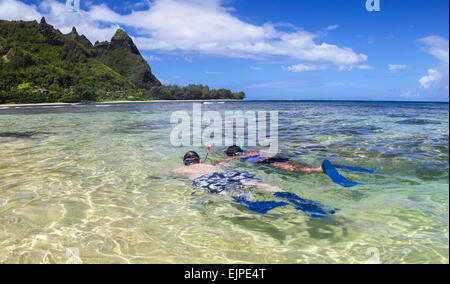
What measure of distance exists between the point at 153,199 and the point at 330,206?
3047 millimetres

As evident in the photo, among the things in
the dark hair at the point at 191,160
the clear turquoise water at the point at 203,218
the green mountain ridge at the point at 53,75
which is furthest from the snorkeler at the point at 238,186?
the green mountain ridge at the point at 53,75

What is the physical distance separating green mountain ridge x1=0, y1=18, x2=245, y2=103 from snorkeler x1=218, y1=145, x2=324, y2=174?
92.0 m

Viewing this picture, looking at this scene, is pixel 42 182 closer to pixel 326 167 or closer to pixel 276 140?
pixel 326 167

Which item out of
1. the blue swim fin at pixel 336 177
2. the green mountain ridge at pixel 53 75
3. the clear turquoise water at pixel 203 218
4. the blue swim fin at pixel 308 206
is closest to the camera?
the clear turquoise water at pixel 203 218

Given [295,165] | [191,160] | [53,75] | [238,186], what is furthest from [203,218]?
[53,75]

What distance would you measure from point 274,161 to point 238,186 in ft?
7.52

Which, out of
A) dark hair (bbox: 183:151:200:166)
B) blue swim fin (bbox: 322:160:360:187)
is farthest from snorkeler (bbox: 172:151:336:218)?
blue swim fin (bbox: 322:160:360:187)

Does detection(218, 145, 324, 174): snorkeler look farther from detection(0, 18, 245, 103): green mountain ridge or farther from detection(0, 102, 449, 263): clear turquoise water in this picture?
detection(0, 18, 245, 103): green mountain ridge

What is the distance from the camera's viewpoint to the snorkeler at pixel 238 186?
4.22 meters

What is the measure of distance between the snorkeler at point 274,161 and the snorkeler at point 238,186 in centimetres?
126

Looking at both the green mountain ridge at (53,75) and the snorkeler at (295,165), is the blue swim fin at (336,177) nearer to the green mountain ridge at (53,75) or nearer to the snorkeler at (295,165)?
the snorkeler at (295,165)

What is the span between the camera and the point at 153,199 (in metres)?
4.80

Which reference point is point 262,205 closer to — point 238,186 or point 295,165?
point 238,186
